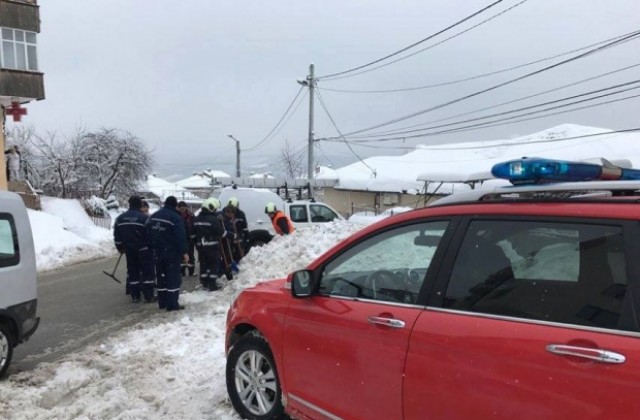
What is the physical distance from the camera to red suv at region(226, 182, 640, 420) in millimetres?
2160

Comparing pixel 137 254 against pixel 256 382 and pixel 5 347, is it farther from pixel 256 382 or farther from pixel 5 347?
pixel 256 382

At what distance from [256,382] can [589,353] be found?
2.69 meters

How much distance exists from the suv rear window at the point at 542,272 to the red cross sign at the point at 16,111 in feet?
87.2

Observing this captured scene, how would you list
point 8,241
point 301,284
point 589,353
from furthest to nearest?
point 8,241, point 301,284, point 589,353

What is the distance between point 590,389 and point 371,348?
1212 mm

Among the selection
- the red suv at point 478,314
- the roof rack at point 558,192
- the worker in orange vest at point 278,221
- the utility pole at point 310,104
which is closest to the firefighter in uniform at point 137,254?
the worker in orange vest at point 278,221

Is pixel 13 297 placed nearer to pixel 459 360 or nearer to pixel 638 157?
pixel 459 360

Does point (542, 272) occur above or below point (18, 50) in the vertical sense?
below

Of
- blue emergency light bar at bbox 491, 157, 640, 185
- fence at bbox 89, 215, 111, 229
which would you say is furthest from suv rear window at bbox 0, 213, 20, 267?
fence at bbox 89, 215, 111, 229

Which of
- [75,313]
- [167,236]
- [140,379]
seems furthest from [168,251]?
[140,379]

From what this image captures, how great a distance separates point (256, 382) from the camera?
4145 mm

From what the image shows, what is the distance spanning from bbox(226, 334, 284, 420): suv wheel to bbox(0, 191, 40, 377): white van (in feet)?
8.57

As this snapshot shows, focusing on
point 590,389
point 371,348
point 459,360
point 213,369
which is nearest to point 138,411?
point 213,369

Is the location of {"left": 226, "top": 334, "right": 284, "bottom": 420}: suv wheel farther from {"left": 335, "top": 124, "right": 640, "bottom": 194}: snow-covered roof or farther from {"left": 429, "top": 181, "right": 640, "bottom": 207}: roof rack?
{"left": 335, "top": 124, "right": 640, "bottom": 194}: snow-covered roof
